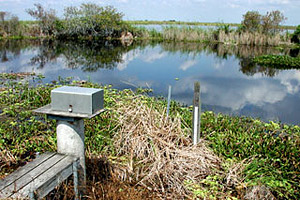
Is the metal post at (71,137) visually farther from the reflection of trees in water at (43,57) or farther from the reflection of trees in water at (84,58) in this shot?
the reflection of trees in water at (43,57)

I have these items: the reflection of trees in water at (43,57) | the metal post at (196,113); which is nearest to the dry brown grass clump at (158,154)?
the metal post at (196,113)

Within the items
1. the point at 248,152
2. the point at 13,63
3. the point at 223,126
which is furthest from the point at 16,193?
the point at 13,63

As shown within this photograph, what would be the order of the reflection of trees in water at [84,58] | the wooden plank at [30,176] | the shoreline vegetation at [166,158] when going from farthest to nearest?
the reflection of trees in water at [84,58], the shoreline vegetation at [166,158], the wooden plank at [30,176]

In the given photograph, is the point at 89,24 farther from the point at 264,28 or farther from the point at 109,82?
the point at 109,82

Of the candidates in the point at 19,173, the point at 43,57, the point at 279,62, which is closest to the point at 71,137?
the point at 19,173

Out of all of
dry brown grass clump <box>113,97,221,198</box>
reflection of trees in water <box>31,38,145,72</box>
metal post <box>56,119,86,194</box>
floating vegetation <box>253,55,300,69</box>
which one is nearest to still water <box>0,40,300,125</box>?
reflection of trees in water <box>31,38,145,72</box>

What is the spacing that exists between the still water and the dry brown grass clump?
2.76 meters

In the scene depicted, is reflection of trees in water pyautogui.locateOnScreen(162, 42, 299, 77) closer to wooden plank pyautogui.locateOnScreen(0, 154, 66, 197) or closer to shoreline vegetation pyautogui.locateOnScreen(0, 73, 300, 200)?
shoreline vegetation pyautogui.locateOnScreen(0, 73, 300, 200)

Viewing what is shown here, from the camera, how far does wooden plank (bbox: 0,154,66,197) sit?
83.0 inches

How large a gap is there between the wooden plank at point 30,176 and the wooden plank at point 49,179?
0.03 metres

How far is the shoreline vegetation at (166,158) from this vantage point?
3.03 m

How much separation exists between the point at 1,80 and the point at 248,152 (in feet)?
24.1

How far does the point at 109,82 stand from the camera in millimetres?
9047

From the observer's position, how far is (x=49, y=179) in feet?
7.32
